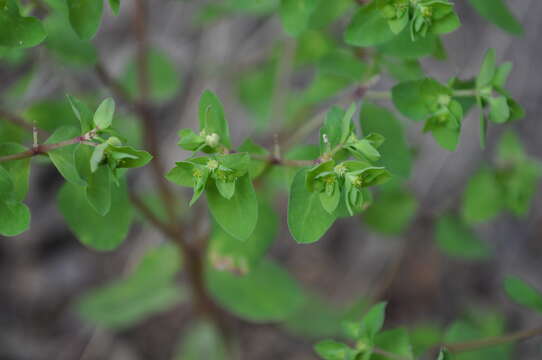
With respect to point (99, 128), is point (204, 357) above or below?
below

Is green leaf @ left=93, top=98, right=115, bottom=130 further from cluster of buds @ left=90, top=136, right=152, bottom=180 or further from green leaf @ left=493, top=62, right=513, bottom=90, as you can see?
green leaf @ left=493, top=62, right=513, bottom=90

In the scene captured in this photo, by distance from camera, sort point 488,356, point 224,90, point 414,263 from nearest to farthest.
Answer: point 488,356 < point 414,263 < point 224,90

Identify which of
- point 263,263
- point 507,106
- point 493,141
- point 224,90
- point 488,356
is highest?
point 507,106

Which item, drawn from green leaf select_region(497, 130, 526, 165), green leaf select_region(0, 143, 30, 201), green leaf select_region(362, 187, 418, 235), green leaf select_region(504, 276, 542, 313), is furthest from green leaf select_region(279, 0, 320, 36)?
green leaf select_region(497, 130, 526, 165)

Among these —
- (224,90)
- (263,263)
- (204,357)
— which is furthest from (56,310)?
(224,90)

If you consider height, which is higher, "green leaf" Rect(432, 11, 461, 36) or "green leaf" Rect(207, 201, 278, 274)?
"green leaf" Rect(432, 11, 461, 36)

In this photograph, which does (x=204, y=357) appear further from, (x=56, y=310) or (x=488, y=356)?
(x=488, y=356)

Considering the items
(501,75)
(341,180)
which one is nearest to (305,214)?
(341,180)
